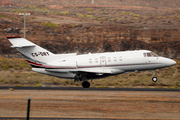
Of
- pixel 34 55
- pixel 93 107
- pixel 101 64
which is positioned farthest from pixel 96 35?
pixel 93 107

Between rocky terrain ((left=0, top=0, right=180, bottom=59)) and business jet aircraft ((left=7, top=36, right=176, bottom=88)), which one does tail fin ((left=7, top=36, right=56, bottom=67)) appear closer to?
business jet aircraft ((left=7, top=36, right=176, bottom=88))

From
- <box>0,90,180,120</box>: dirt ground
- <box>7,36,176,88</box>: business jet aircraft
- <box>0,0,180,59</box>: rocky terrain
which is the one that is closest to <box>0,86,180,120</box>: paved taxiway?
<box>0,90,180,120</box>: dirt ground

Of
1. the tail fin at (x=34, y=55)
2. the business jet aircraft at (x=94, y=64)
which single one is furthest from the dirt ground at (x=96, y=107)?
the tail fin at (x=34, y=55)

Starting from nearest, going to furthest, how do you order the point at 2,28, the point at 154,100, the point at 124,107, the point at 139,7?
1. the point at 124,107
2. the point at 154,100
3. the point at 2,28
4. the point at 139,7

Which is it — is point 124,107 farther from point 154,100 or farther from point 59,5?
point 59,5

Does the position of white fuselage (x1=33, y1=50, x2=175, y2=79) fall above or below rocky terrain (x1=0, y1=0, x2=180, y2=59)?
below

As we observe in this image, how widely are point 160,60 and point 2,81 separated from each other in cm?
1660

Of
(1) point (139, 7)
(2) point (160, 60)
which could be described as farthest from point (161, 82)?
(1) point (139, 7)

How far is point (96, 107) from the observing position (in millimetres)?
14938

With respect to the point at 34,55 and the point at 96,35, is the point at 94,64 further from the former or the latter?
the point at 96,35

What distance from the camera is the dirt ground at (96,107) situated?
13.1 meters

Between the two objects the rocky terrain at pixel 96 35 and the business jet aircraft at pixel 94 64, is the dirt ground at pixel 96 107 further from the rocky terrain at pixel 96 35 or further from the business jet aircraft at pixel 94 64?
the rocky terrain at pixel 96 35

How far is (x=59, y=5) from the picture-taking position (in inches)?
3986

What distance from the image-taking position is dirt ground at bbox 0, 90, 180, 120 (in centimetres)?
1309
